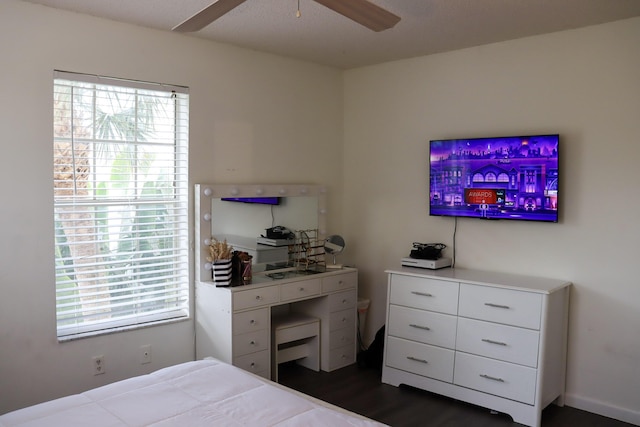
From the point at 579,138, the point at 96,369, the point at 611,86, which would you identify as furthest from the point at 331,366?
the point at 611,86

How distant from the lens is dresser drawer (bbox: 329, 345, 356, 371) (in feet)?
14.2

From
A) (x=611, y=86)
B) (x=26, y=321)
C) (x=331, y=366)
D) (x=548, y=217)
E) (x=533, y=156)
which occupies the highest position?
(x=611, y=86)

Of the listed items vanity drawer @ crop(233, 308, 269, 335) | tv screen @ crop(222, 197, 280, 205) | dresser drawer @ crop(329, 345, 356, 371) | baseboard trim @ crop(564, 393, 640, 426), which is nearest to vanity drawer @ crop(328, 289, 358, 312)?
dresser drawer @ crop(329, 345, 356, 371)

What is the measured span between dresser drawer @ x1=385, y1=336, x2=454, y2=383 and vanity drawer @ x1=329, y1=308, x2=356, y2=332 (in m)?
0.48

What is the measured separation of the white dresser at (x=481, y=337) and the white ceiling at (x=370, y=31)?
1.68 m

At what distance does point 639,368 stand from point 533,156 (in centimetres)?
150

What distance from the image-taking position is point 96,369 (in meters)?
3.45

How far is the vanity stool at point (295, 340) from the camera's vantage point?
402 cm

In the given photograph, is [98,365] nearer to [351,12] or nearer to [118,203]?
[118,203]

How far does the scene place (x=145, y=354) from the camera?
12.1 ft

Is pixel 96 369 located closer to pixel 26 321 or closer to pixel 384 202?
pixel 26 321

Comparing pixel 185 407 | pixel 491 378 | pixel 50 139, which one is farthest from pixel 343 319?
pixel 50 139

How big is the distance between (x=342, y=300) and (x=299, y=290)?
0.48m

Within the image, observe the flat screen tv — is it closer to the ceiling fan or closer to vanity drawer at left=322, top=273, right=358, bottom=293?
vanity drawer at left=322, top=273, right=358, bottom=293
